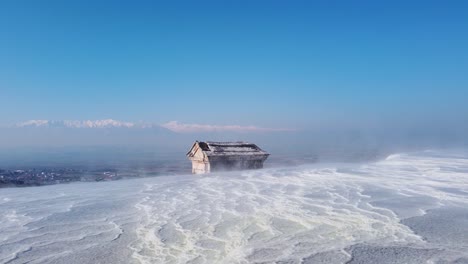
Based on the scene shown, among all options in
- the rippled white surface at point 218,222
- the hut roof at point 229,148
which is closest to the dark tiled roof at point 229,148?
the hut roof at point 229,148

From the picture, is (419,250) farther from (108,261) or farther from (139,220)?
(139,220)

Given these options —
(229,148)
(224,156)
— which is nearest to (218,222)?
(224,156)

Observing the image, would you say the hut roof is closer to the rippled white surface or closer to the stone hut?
the stone hut

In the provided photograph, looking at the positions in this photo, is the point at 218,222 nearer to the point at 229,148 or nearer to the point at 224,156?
the point at 224,156

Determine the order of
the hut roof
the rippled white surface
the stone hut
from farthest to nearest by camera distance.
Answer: the hut roof, the stone hut, the rippled white surface

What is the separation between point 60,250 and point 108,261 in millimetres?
885

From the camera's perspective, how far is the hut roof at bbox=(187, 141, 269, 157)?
1565cm

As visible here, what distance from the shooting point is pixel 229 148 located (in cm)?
1625

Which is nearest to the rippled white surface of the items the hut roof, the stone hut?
the stone hut

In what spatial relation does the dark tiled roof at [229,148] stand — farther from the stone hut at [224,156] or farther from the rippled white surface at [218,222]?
the rippled white surface at [218,222]

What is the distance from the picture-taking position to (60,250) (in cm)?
477

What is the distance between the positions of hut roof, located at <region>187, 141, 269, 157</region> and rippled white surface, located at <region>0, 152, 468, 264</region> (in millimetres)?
5100

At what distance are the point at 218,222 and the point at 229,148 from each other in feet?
33.1

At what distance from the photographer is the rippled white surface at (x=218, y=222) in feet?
15.1
